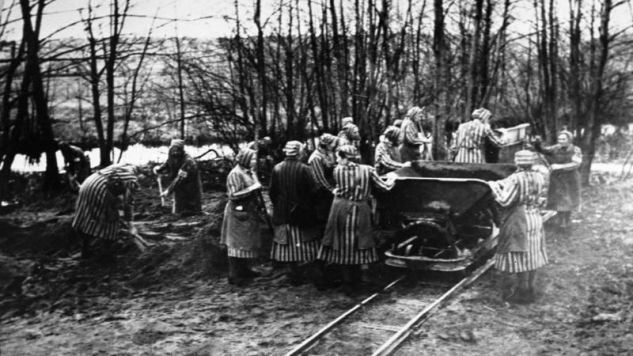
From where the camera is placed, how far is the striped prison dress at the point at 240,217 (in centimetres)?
816

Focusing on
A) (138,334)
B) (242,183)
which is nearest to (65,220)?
(242,183)

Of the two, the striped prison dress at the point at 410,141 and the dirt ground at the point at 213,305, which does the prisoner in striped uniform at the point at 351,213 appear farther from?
the striped prison dress at the point at 410,141

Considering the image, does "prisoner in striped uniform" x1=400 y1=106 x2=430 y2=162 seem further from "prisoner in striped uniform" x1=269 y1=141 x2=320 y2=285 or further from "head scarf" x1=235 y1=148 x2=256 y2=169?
"head scarf" x1=235 y1=148 x2=256 y2=169

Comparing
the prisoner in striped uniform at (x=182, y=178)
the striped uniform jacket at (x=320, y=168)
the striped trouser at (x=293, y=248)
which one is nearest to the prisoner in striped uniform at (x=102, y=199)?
the striped trouser at (x=293, y=248)

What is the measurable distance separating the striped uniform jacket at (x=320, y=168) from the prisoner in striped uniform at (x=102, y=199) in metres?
2.47

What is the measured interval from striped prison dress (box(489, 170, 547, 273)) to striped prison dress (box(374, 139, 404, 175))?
3.27 metres

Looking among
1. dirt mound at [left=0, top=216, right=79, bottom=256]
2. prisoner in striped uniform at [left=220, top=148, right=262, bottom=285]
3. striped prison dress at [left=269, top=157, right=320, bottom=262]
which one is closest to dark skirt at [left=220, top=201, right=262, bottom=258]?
prisoner in striped uniform at [left=220, top=148, right=262, bottom=285]

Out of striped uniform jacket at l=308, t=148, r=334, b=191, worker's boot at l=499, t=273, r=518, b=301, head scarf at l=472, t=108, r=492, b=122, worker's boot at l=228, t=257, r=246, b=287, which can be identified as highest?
head scarf at l=472, t=108, r=492, b=122

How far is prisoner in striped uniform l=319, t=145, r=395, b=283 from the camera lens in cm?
793

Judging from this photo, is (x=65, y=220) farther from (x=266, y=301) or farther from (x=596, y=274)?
(x=596, y=274)

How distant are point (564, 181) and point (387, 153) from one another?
3.32 meters

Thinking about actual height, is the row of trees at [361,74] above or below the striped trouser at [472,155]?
above

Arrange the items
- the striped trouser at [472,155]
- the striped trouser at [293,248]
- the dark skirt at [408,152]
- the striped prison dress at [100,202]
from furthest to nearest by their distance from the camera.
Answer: the dark skirt at [408,152] → the striped trouser at [472,155] → the striped prison dress at [100,202] → the striped trouser at [293,248]

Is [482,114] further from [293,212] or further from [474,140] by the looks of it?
[293,212]
